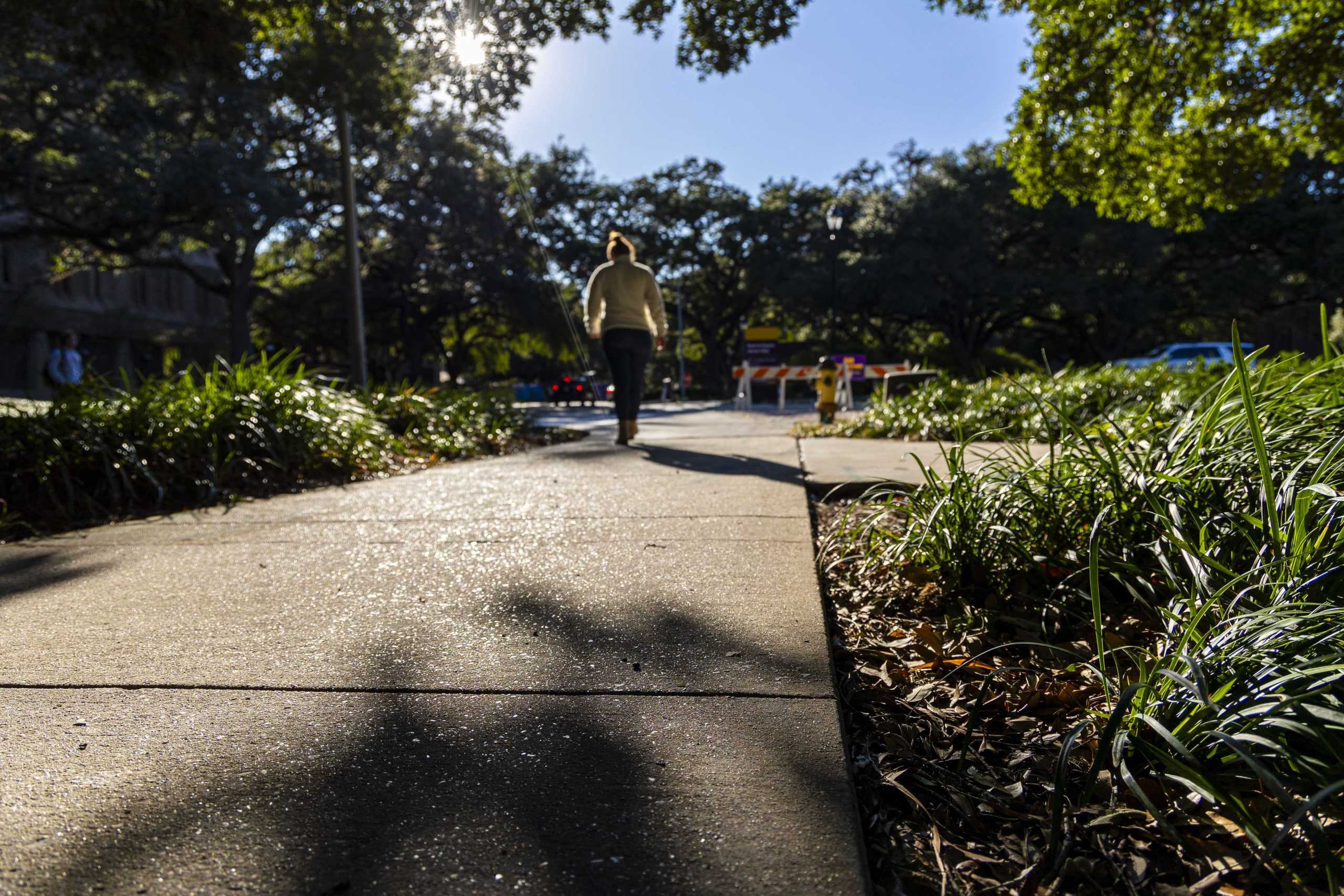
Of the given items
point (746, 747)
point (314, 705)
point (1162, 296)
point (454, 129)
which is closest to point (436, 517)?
point (314, 705)

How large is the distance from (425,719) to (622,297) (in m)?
6.21

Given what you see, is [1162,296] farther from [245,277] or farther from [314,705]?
[314,705]

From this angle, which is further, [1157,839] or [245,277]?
[245,277]

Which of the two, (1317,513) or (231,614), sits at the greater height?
(1317,513)

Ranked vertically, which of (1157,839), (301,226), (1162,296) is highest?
(301,226)

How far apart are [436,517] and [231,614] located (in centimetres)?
Answer: 159

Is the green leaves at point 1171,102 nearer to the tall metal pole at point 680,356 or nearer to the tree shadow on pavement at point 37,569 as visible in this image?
the tree shadow on pavement at point 37,569

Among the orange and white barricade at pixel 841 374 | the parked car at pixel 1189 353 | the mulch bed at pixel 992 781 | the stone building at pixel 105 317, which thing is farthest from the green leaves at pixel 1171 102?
the stone building at pixel 105 317

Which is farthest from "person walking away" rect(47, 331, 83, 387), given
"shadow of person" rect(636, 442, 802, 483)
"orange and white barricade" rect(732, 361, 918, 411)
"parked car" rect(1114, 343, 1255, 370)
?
"parked car" rect(1114, 343, 1255, 370)

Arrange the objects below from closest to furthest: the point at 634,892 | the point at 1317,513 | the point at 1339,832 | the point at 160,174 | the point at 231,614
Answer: the point at 634,892 < the point at 1339,832 < the point at 1317,513 < the point at 231,614 < the point at 160,174

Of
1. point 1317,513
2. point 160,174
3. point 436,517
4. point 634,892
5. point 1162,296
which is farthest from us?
point 1162,296

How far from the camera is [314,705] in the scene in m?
1.88

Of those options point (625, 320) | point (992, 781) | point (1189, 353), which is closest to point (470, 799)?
point (992, 781)

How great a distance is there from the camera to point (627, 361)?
7.91 m
